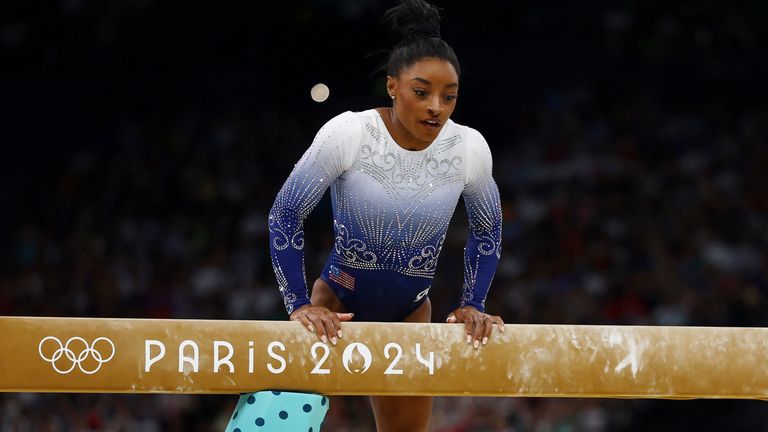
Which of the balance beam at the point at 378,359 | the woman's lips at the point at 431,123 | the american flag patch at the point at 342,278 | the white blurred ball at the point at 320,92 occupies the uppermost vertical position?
the white blurred ball at the point at 320,92

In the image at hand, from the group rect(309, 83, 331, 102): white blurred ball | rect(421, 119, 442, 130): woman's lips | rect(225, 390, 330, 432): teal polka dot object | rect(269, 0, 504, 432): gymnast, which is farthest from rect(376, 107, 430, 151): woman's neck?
rect(309, 83, 331, 102): white blurred ball

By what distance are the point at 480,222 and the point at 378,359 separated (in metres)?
0.65

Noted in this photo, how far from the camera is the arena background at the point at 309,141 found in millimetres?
7660

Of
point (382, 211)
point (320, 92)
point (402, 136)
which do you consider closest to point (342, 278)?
point (382, 211)

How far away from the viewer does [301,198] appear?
3197mm

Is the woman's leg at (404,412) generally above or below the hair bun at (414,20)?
below

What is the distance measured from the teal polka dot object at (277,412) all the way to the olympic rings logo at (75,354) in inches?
16.8

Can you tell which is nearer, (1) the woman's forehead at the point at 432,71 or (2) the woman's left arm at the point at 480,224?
(1) the woman's forehead at the point at 432,71

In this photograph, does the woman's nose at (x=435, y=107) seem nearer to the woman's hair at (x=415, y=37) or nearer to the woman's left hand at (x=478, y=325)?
the woman's hair at (x=415, y=37)

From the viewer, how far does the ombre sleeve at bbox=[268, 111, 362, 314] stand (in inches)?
125

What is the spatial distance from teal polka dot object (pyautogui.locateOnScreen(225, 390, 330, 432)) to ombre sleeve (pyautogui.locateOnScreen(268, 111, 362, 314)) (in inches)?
11.1

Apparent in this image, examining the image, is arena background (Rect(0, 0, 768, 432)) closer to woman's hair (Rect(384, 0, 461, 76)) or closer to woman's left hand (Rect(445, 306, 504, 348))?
woman's left hand (Rect(445, 306, 504, 348))

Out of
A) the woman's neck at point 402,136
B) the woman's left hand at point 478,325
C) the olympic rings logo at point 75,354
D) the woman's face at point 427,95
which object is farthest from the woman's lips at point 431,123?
the olympic rings logo at point 75,354

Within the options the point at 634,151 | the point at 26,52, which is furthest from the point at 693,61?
the point at 26,52
